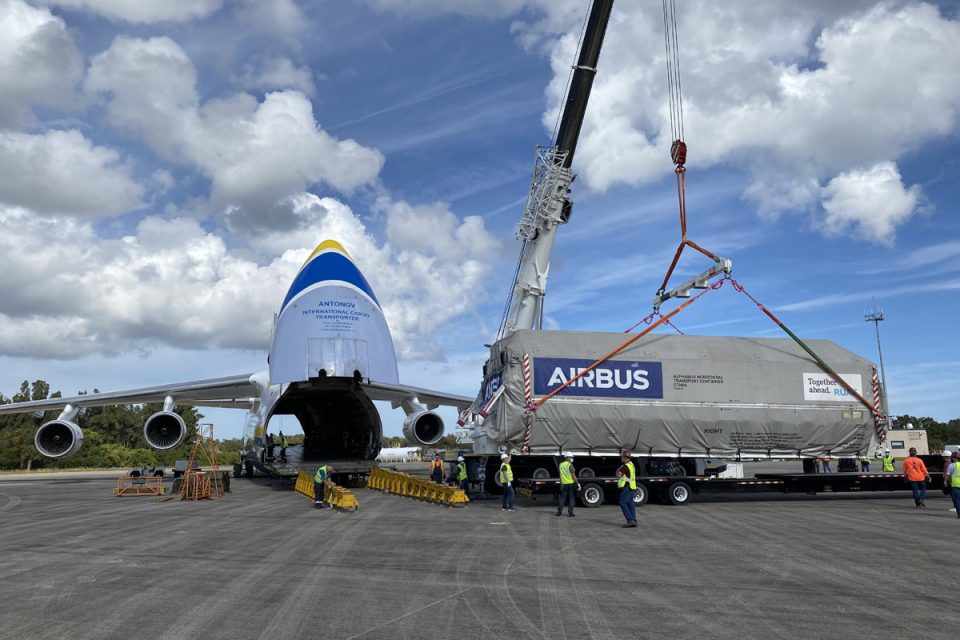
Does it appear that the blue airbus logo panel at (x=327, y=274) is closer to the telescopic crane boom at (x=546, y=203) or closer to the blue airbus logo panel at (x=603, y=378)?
the telescopic crane boom at (x=546, y=203)

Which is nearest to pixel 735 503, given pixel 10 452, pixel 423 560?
pixel 423 560

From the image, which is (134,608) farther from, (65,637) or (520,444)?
(520,444)

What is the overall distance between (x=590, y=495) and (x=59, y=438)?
1768cm

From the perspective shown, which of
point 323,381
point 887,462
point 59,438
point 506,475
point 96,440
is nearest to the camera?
point 506,475

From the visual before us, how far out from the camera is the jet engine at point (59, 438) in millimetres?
23078

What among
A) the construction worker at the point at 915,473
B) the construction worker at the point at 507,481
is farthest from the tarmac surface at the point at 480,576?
the construction worker at the point at 915,473

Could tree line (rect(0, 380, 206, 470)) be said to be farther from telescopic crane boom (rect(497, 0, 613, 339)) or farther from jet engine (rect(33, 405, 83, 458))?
telescopic crane boom (rect(497, 0, 613, 339))

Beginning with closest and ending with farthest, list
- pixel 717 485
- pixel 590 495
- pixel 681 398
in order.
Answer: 1. pixel 590 495
2. pixel 681 398
3. pixel 717 485

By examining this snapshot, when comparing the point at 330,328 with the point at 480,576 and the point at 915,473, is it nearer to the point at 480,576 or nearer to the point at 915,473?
the point at 480,576

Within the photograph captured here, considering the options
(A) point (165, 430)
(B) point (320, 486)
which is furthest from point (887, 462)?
(A) point (165, 430)

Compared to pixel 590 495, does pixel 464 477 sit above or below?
above

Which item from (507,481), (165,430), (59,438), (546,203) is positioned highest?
(546,203)

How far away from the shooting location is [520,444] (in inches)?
679

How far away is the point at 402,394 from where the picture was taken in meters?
23.5
